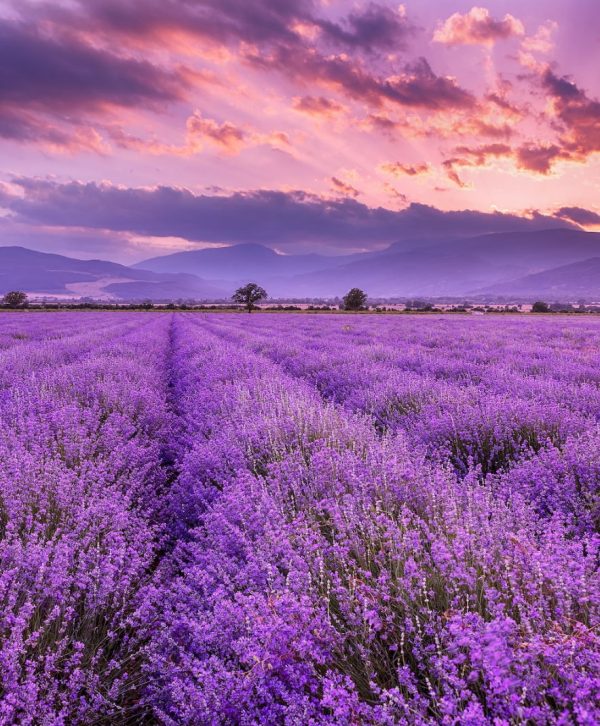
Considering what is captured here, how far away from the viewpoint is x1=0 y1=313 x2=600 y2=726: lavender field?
1264 millimetres

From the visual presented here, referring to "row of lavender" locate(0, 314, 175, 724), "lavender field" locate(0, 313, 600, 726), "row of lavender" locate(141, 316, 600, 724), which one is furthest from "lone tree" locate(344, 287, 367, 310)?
"row of lavender" locate(141, 316, 600, 724)

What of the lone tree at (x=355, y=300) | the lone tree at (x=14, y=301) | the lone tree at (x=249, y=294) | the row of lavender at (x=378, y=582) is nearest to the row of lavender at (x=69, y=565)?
the row of lavender at (x=378, y=582)

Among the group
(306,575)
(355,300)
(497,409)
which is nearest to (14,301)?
(355,300)

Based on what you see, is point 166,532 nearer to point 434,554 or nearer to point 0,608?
point 0,608

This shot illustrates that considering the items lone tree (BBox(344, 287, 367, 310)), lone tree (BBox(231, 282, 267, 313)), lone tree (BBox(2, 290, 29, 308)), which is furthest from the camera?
lone tree (BBox(344, 287, 367, 310))

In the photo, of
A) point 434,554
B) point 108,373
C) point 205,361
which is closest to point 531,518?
point 434,554

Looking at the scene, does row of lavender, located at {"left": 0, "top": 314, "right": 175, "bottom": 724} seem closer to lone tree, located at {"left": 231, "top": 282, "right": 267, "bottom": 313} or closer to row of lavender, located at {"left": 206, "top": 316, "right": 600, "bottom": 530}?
row of lavender, located at {"left": 206, "top": 316, "right": 600, "bottom": 530}

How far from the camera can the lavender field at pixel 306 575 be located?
1.26 metres

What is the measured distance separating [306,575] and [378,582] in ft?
0.92

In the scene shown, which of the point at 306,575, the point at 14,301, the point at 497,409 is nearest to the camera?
the point at 306,575

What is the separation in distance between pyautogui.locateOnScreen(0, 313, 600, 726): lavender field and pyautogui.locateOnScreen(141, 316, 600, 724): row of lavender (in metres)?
0.01

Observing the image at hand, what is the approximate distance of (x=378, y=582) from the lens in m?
1.72

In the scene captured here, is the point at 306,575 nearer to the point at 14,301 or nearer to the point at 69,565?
the point at 69,565

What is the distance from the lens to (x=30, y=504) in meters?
2.50
